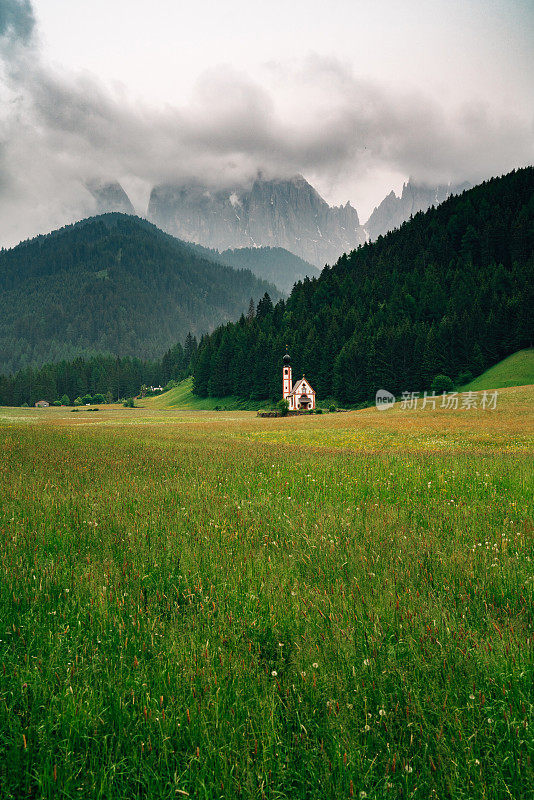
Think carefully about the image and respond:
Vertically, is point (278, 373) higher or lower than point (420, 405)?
higher

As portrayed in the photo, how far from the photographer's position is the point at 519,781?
2264 mm

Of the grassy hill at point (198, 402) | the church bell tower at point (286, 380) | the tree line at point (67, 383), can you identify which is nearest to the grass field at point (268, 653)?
the church bell tower at point (286, 380)

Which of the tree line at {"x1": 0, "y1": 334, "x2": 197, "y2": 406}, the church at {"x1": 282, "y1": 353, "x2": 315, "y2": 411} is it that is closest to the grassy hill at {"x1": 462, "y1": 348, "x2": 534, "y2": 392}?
the church at {"x1": 282, "y1": 353, "x2": 315, "y2": 411}

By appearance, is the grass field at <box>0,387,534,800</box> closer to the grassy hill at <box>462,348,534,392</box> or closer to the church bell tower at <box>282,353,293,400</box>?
the grassy hill at <box>462,348,534,392</box>

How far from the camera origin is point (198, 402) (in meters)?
130

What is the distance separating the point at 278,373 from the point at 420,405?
5600cm

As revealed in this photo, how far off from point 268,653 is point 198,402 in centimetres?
12818

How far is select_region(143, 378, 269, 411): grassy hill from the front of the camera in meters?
115

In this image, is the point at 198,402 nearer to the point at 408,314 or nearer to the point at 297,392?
the point at 297,392

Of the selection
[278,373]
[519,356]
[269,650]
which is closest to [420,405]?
[519,356]

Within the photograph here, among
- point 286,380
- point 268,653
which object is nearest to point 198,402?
point 286,380

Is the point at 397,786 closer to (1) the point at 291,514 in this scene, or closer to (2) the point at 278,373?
(1) the point at 291,514

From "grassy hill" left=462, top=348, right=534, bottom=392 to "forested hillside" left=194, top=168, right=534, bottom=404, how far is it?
411 centimetres

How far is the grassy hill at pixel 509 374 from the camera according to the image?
7762cm
